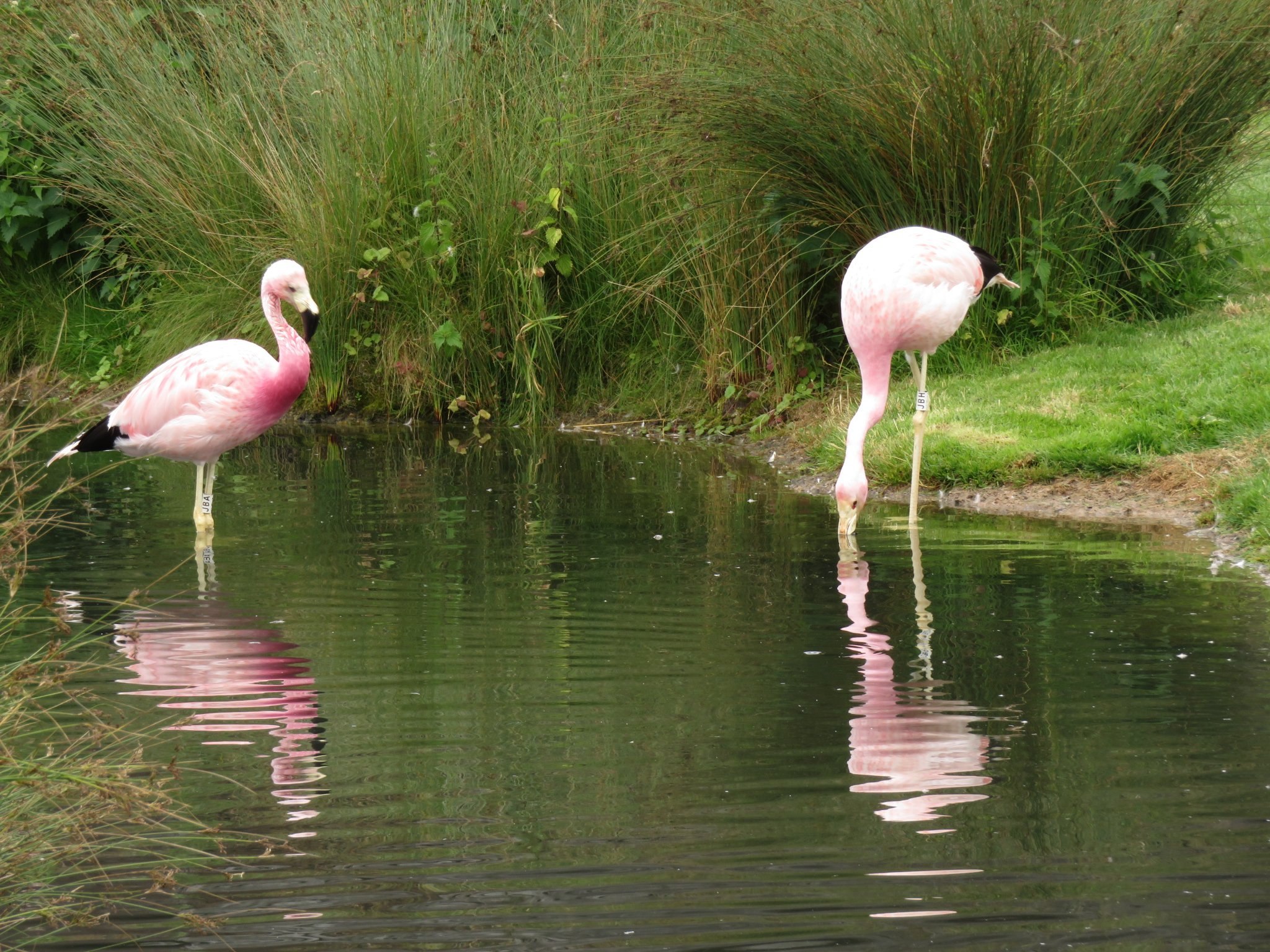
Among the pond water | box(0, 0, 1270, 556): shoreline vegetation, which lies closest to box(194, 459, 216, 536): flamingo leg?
the pond water

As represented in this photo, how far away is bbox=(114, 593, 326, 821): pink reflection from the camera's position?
174 inches

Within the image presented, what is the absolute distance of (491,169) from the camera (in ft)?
37.6

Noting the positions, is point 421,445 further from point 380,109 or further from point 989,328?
point 989,328

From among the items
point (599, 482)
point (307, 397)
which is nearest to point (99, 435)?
point (599, 482)

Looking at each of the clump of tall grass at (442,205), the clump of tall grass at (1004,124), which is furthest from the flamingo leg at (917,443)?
the clump of tall grass at (442,205)

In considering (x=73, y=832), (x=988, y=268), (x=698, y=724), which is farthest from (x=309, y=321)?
(x=73, y=832)

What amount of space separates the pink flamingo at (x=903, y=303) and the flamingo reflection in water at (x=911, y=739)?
2416 millimetres

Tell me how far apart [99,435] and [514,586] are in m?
2.85

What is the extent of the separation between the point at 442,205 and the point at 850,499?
503cm

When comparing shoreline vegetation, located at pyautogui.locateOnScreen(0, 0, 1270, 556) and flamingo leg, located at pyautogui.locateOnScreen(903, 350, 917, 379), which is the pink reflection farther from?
shoreline vegetation, located at pyautogui.locateOnScreen(0, 0, 1270, 556)

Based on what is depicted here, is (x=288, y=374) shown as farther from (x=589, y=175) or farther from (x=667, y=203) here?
(x=589, y=175)

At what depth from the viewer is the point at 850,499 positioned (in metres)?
7.27

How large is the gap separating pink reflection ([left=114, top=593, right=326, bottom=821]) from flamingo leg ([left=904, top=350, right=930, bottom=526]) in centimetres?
319

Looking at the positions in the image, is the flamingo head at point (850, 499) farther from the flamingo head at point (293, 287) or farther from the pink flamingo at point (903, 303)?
the flamingo head at point (293, 287)
